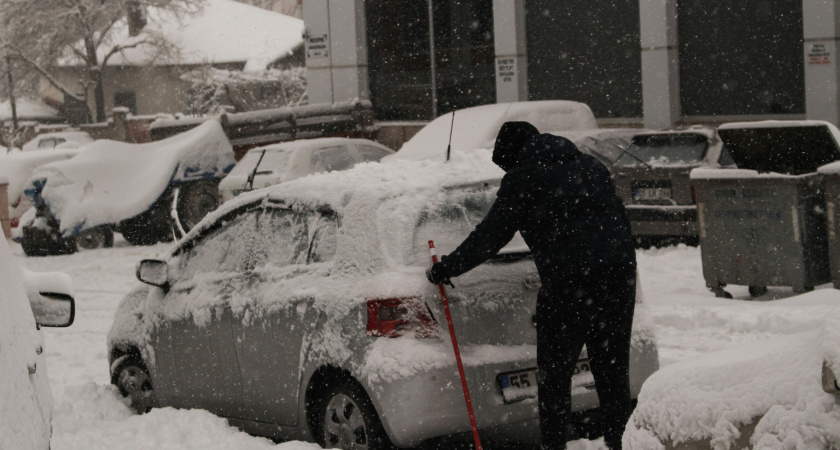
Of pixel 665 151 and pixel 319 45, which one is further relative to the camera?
pixel 319 45

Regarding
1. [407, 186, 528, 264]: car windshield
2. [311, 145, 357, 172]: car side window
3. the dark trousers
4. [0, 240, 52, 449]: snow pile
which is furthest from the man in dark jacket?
[311, 145, 357, 172]: car side window

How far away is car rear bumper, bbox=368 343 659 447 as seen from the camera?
5.01m

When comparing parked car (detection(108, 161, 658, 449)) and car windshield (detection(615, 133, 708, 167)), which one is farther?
car windshield (detection(615, 133, 708, 167))

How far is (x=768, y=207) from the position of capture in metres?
9.71

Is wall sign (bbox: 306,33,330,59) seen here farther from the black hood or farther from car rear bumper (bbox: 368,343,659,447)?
car rear bumper (bbox: 368,343,659,447)

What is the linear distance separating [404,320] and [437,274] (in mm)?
281

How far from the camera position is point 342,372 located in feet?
17.5

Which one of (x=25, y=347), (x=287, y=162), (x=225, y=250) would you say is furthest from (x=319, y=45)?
(x=25, y=347)

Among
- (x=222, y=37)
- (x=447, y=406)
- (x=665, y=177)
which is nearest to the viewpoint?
(x=447, y=406)

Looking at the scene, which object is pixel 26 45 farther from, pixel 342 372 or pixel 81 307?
pixel 342 372

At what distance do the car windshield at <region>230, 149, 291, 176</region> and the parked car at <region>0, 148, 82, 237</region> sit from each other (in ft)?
15.7

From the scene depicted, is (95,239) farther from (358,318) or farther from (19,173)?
(358,318)

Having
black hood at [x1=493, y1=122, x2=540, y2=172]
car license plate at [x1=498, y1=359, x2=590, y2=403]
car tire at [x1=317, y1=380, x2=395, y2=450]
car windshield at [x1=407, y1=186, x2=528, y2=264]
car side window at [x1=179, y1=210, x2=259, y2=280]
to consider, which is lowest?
car tire at [x1=317, y1=380, x2=395, y2=450]

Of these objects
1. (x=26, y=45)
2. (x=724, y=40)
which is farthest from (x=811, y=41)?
(x=26, y=45)
